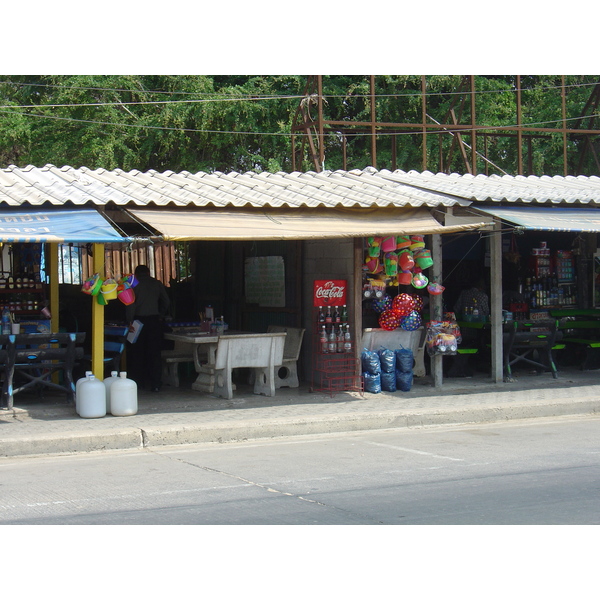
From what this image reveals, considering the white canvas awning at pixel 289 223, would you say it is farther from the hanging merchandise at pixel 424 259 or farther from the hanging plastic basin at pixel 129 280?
the hanging plastic basin at pixel 129 280

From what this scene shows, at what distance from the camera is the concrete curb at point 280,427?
9.04 metres

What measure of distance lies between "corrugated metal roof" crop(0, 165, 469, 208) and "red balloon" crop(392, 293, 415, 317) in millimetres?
1686

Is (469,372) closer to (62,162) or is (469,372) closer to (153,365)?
(153,365)

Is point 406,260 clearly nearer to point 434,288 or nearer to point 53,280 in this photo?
point 434,288

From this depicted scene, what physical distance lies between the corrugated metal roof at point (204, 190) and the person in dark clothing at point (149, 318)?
1477mm

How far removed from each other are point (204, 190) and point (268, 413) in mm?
3278

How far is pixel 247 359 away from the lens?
11.8 metres

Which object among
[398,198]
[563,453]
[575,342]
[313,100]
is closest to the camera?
[563,453]

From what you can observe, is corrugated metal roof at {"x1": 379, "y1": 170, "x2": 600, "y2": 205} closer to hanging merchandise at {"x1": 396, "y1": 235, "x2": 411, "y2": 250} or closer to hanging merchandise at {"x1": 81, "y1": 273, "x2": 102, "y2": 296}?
hanging merchandise at {"x1": 396, "y1": 235, "x2": 411, "y2": 250}

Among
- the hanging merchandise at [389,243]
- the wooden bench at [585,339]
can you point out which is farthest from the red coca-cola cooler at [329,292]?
the wooden bench at [585,339]

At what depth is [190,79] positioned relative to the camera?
2353 cm

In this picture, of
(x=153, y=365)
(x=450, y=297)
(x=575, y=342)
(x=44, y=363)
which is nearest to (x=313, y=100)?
(x=450, y=297)

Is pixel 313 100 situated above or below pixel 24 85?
below

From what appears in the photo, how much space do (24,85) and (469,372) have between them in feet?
55.0
